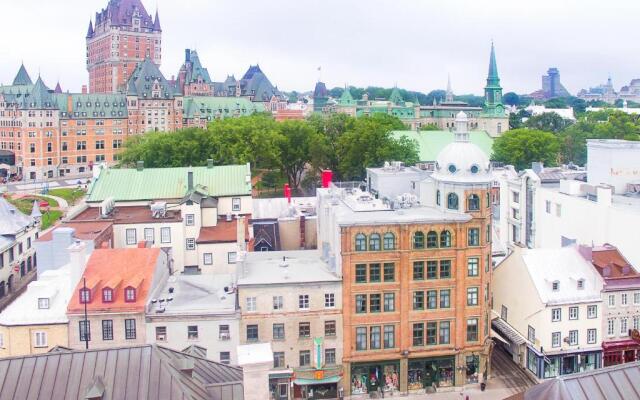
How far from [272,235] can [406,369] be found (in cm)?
2366

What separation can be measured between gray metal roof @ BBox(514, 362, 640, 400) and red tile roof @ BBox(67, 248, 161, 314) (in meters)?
29.1

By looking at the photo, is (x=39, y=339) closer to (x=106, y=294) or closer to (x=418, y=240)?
(x=106, y=294)

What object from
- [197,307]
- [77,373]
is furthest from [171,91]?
[77,373]

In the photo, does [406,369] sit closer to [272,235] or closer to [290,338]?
[290,338]

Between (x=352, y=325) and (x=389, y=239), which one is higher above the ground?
(x=389, y=239)

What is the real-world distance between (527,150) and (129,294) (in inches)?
3560

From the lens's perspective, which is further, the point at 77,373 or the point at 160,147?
the point at 160,147

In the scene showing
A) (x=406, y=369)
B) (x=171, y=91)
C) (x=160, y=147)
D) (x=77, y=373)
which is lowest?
(x=406, y=369)

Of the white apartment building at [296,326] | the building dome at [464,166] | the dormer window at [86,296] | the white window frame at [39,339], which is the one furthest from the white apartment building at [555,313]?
the white window frame at [39,339]

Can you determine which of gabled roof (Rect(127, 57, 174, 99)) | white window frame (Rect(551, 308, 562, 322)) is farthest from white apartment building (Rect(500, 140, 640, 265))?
gabled roof (Rect(127, 57, 174, 99))

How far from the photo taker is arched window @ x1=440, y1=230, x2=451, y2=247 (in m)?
49.6

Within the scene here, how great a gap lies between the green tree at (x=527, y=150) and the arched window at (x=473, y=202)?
240 ft

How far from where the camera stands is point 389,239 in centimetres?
4903

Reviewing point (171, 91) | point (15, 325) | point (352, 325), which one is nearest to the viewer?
point (15, 325)
